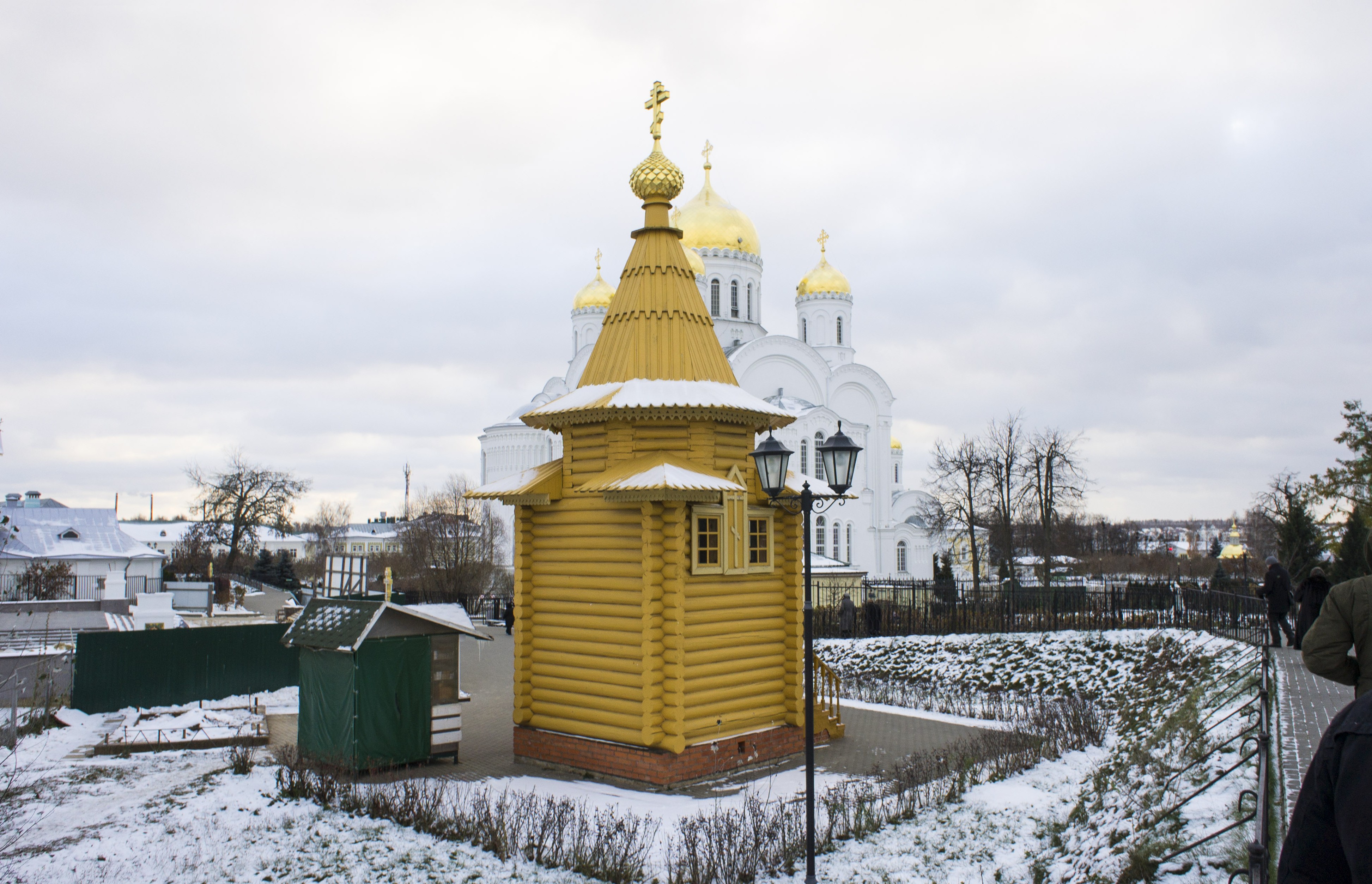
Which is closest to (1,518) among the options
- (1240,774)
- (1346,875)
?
(1240,774)

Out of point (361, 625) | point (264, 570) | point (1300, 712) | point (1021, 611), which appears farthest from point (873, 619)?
point (264, 570)

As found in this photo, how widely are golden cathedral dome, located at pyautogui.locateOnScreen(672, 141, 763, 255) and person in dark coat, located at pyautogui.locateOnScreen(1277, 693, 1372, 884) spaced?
3919 centimetres

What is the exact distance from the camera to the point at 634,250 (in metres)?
12.2

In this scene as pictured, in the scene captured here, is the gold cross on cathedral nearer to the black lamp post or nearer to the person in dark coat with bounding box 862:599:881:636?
the black lamp post

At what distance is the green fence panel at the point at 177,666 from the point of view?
14.6m

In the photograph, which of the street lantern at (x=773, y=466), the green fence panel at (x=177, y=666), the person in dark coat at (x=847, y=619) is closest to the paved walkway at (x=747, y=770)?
the green fence panel at (x=177, y=666)

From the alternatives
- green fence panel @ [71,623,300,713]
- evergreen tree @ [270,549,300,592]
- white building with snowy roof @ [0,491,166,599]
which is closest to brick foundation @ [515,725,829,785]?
green fence panel @ [71,623,300,713]

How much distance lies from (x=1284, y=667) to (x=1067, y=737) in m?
3.01

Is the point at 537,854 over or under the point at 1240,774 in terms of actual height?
under

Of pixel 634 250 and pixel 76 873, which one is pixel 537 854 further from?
pixel 634 250

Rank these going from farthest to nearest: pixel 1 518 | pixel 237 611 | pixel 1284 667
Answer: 1. pixel 237 611
2. pixel 1 518
3. pixel 1284 667

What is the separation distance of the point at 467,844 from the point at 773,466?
170 inches

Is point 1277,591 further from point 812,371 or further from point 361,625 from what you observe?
point 812,371

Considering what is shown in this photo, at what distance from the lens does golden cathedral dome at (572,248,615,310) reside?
146 ft
